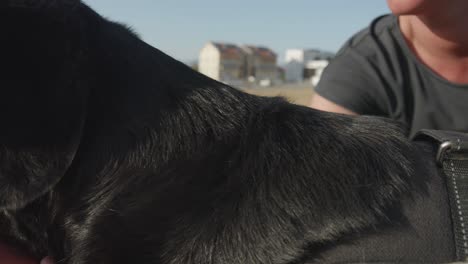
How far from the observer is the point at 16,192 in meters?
1.19

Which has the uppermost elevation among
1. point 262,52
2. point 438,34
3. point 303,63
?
point 262,52

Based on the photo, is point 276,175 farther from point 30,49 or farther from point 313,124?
point 30,49

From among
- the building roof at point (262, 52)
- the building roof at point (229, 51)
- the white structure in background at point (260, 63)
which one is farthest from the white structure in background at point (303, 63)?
the building roof at point (229, 51)

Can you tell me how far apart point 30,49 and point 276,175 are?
71 centimetres

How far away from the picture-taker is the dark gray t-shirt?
106 inches

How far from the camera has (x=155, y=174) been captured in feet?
4.25

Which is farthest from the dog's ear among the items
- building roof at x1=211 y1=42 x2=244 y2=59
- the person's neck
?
building roof at x1=211 y1=42 x2=244 y2=59

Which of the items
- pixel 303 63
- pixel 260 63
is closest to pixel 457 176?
pixel 260 63

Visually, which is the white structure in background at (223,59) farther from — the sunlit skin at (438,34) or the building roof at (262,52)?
the sunlit skin at (438,34)

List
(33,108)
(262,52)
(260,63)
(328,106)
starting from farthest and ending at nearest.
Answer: (262,52) → (260,63) → (328,106) → (33,108)

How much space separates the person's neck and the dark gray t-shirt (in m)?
0.05

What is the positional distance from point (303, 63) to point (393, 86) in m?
71.5

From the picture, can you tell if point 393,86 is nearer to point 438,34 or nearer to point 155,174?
point 438,34

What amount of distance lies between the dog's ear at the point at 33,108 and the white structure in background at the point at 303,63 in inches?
2535
